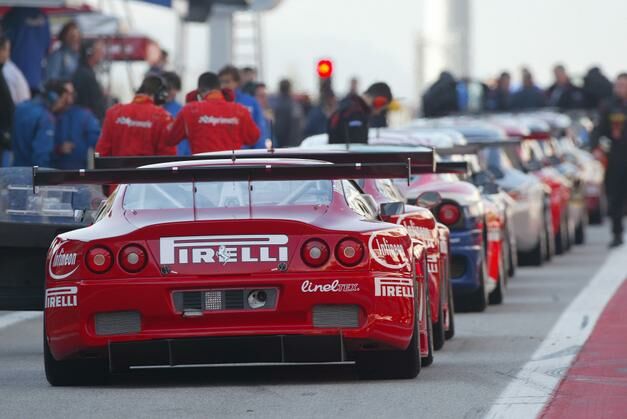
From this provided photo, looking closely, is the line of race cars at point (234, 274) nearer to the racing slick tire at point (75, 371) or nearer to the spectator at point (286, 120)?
the racing slick tire at point (75, 371)

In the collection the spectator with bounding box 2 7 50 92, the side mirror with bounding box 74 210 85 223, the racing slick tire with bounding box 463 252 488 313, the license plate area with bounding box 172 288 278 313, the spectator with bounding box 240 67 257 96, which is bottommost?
the racing slick tire with bounding box 463 252 488 313

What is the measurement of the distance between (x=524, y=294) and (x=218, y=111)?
2.95m

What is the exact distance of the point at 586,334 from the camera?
45.3ft

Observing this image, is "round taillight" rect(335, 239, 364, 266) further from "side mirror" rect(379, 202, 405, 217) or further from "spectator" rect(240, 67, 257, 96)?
"spectator" rect(240, 67, 257, 96)

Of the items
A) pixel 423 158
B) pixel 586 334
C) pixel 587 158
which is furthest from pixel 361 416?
pixel 587 158

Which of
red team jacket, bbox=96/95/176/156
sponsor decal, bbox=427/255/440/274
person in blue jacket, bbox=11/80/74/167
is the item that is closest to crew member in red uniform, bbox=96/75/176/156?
red team jacket, bbox=96/95/176/156

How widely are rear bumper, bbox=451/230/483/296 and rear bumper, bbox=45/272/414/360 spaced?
5.39m

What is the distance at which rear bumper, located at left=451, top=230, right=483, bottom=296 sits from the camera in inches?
623

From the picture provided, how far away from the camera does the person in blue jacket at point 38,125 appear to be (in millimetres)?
19219

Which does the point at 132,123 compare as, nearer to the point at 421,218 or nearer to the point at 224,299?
the point at 421,218

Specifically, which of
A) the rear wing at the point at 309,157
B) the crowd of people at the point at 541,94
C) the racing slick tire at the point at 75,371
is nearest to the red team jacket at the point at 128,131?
the rear wing at the point at 309,157

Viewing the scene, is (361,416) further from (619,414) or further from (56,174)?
(56,174)

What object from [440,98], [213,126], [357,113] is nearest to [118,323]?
[213,126]

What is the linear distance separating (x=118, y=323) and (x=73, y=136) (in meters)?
9.74
